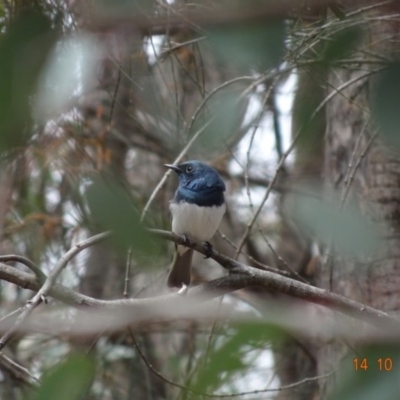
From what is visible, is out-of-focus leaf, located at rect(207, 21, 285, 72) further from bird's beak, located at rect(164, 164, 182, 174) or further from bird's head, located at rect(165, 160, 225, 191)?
bird's head, located at rect(165, 160, 225, 191)

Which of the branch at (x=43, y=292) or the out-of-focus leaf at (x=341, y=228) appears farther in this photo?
the branch at (x=43, y=292)

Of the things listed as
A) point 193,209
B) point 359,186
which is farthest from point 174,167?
point 359,186

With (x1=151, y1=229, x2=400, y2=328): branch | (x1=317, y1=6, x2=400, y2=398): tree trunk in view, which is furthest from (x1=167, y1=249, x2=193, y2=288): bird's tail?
(x1=151, y1=229, x2=400, y2=328): branch

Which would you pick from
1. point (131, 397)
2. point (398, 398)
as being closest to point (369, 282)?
point (131, 397)

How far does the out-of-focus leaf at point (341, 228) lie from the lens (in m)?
1.25

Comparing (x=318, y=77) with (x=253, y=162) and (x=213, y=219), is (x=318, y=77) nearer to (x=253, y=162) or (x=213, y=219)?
(x=213, y=219)

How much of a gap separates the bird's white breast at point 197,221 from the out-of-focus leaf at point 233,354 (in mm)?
3479

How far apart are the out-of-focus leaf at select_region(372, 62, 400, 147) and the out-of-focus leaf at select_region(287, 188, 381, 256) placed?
0.55 ft

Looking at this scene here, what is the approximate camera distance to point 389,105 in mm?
1172

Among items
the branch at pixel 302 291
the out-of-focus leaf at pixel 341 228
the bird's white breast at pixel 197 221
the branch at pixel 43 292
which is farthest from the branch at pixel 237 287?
the out-of-focus leaf at pixel 341 228

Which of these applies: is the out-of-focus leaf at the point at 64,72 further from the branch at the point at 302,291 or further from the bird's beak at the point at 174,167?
the bird's beak at the point at 174,167

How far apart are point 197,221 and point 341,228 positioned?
11.1ft

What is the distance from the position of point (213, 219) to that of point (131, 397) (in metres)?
1.64

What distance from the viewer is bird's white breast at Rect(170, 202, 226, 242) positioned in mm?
4625
